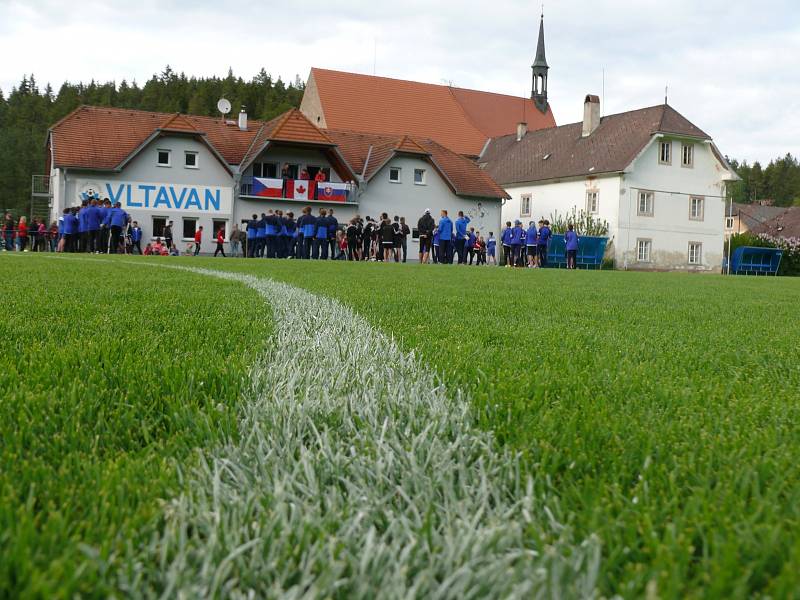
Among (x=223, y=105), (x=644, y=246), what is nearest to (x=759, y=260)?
(x=644, y=246)

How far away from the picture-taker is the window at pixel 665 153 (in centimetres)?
4225

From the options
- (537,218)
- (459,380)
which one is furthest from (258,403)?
(537,218)

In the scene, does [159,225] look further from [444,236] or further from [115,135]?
[444,236]

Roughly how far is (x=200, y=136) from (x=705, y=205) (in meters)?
26.8

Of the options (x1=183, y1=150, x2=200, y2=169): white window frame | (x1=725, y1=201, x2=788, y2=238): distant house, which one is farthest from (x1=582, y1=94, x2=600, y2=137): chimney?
(x1=725, y1=201, x2=788, y2=238): distant house

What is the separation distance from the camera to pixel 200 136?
121 feet

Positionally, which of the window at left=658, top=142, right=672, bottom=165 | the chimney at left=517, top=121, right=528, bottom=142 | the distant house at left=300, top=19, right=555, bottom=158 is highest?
the distant house at left=300, top=19, right=555, bottom=158

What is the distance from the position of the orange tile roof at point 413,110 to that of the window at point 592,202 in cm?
1293

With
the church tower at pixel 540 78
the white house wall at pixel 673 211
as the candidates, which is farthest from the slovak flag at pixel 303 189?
the church tower at pixel 540 78

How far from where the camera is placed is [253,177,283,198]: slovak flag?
124ft

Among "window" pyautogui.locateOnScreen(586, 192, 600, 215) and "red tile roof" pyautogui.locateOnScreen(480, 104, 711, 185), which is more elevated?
"red tile roof" pyautogui.locateOnScreen(480, 104, 711, 185)

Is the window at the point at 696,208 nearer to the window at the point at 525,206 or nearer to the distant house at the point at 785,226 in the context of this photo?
the window at the point at 525,206

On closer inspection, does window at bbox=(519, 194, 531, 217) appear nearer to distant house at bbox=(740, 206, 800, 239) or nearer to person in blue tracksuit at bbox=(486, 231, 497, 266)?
person in blue tracksuit at bbox=(486, 231, 497, 266)

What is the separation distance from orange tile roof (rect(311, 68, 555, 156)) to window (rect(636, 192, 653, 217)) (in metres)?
14.9
